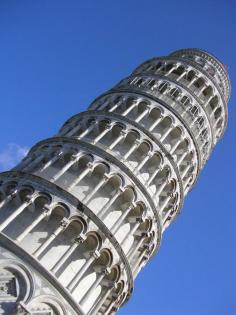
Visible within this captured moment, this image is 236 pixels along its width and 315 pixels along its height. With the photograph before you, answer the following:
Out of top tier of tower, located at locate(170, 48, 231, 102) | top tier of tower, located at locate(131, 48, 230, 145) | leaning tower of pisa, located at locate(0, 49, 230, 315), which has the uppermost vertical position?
top tier of tower, located at locate(170, 48, 231, 102)

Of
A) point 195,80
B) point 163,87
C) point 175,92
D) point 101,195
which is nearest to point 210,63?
point 195,80

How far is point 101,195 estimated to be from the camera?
813 inches

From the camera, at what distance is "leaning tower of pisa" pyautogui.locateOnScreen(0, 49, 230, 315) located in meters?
16.4

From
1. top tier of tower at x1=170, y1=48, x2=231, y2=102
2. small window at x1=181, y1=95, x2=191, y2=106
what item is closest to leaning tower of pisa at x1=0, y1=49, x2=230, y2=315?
small window at x1=181, y1=95, x2=191, y2=106

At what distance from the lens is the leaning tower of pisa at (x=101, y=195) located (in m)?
16.4

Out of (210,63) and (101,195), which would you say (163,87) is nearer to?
(210,63)

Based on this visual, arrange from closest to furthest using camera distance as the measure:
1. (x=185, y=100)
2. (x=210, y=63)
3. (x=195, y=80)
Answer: (x=185, y=100), (x=195, y=80), (x=210, y=63)

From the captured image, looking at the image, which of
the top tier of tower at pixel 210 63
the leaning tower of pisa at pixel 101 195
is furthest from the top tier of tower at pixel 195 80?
the leaning tower of pisa at pixel 101 195

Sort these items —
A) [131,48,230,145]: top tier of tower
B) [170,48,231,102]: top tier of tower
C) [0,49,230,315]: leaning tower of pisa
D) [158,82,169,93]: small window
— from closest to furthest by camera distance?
1. [0,49,230,315]: leaning tower of pisa
2. [158,82,169,93]: small window
3. [131,48,230,145]: top tier of tower
4. [170,48,231,102]: top tier of tower

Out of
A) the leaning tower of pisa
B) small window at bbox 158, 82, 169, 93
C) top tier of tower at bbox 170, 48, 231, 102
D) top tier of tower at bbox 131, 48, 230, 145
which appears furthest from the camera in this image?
top tier of tower at bbox 170, 48, 231, 102

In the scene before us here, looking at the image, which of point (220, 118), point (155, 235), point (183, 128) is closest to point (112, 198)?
point (155, 235)

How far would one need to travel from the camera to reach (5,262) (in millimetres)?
16062

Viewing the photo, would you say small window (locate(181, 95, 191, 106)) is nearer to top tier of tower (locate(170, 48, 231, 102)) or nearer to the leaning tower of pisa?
the leaning tower of pisa

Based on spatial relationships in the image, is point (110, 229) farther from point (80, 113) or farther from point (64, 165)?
point (80, 113)
